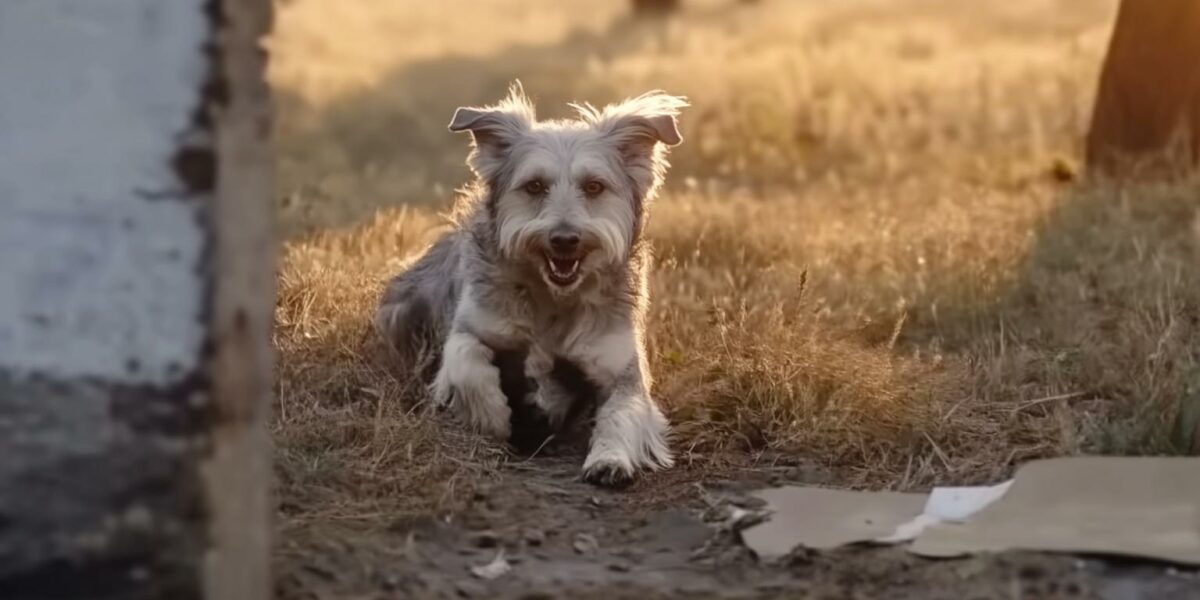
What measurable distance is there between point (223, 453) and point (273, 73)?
85cm

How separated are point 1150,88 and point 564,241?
A: 20.6 feet

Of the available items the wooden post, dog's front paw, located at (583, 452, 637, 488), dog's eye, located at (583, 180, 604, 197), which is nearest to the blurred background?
dog's eye, located at (583, 180, 604, 197)

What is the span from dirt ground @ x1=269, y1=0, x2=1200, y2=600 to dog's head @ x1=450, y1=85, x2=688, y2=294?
0.69m

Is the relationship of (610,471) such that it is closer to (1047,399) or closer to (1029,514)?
(1029,514)

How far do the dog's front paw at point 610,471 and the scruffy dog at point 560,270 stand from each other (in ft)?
0.38

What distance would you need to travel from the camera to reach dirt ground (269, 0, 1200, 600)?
16.2ft

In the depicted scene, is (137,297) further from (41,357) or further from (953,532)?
(953,532)

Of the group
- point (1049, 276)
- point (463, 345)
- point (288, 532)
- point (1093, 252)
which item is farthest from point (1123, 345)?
point (288, 532)

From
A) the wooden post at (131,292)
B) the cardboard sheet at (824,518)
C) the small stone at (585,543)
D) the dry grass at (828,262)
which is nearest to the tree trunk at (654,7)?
the dry grass at (828,262)

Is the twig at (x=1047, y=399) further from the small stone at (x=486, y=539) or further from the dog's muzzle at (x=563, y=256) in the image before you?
the small stone at (x=486, y=539)

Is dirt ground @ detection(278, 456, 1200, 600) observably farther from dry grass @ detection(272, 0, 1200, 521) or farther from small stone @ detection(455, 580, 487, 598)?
dry grass @ detection(272, 0, 1200, 521)

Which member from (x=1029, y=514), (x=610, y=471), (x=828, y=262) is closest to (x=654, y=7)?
(x=828, y=262)

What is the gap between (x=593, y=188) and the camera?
6.45 m

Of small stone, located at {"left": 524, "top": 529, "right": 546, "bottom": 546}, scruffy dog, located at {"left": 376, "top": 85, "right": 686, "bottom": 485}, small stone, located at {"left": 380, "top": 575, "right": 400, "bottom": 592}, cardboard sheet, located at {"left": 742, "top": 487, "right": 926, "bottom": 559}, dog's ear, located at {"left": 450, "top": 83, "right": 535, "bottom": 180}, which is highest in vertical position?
dog's ear, located at {"left": 450, "top": 83, "right": 535, "bottom": 180}
